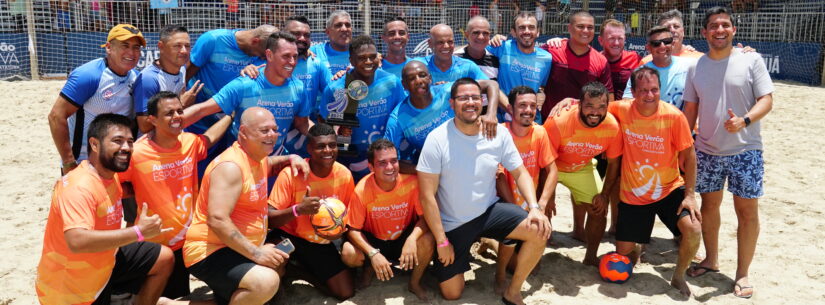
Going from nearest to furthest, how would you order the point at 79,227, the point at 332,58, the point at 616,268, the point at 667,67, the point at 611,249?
the point at 79,227 → the point at 616,268 → the point at 667,67 → the point at 611,249 → the point at 332,58

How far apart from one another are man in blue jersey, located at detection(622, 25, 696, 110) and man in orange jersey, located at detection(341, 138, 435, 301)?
241 centimetres

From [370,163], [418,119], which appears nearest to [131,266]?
[370,163]

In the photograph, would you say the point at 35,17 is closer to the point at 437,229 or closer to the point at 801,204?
the point at 437,229

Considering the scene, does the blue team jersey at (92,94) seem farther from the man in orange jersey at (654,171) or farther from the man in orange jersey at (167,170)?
the man in orange jersey at (654,171)

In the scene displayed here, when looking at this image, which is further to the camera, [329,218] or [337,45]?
[337,45]

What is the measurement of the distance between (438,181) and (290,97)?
1564 mm

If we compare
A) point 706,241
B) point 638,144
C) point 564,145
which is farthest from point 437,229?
point 706,241

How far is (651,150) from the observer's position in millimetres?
5133

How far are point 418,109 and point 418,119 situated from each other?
92 mm

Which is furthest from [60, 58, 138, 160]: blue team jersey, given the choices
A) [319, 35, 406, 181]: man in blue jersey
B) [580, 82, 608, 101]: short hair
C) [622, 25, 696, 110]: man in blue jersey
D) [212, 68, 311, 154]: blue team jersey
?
[622, 25, 696, 110]: man in blue jersey

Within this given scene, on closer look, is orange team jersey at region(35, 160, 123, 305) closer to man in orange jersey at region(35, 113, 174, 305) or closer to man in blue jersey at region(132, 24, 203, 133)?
man in orange jersey at region(35, 113, 174, 305)

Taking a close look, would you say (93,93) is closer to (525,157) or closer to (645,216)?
(525,157)

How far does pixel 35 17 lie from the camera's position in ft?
46.8

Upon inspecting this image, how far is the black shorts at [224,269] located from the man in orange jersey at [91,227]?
573mm
